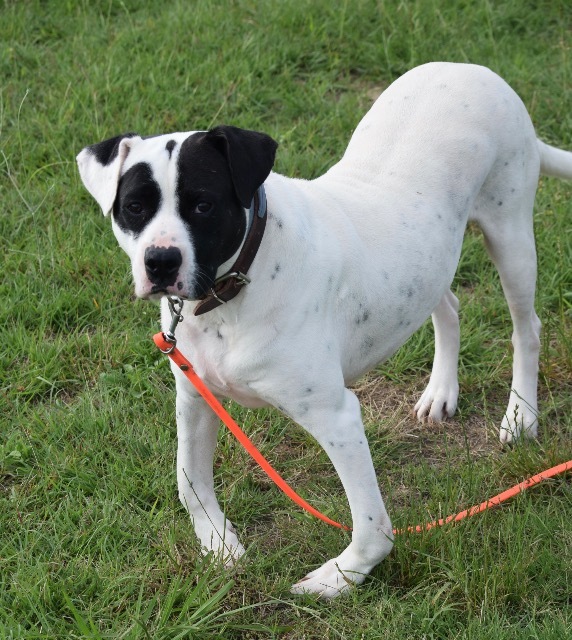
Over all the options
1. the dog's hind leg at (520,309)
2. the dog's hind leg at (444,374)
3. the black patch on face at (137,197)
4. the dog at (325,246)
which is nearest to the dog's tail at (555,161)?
the dog at (325,246)

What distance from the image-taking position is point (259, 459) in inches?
130

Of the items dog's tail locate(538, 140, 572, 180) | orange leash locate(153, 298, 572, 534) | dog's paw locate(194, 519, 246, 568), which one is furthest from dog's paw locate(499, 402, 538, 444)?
dog's paw locate(194, 519, 246, 568)

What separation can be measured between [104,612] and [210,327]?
98 centimetres

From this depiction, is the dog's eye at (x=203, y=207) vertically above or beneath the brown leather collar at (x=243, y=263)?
above

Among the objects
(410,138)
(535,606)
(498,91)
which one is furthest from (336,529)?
(498,91)

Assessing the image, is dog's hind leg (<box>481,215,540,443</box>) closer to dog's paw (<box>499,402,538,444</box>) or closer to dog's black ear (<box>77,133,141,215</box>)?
dog's paw (<box>499,402,538,444</box>)

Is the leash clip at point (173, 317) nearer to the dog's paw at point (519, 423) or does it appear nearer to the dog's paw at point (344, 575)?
the dog's paw at point (344, 575)

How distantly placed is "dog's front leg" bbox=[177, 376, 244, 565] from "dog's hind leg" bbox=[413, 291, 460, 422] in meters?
Result: 1.08

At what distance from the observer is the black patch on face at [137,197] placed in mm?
2812

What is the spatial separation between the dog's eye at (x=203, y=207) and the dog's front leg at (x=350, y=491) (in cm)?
68

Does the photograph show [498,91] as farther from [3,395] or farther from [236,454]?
[3,395]

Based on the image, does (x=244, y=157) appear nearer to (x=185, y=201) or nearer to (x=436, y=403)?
(x=185, y=201)

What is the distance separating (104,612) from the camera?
3.24 meters

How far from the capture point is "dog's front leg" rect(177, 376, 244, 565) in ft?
11.5
